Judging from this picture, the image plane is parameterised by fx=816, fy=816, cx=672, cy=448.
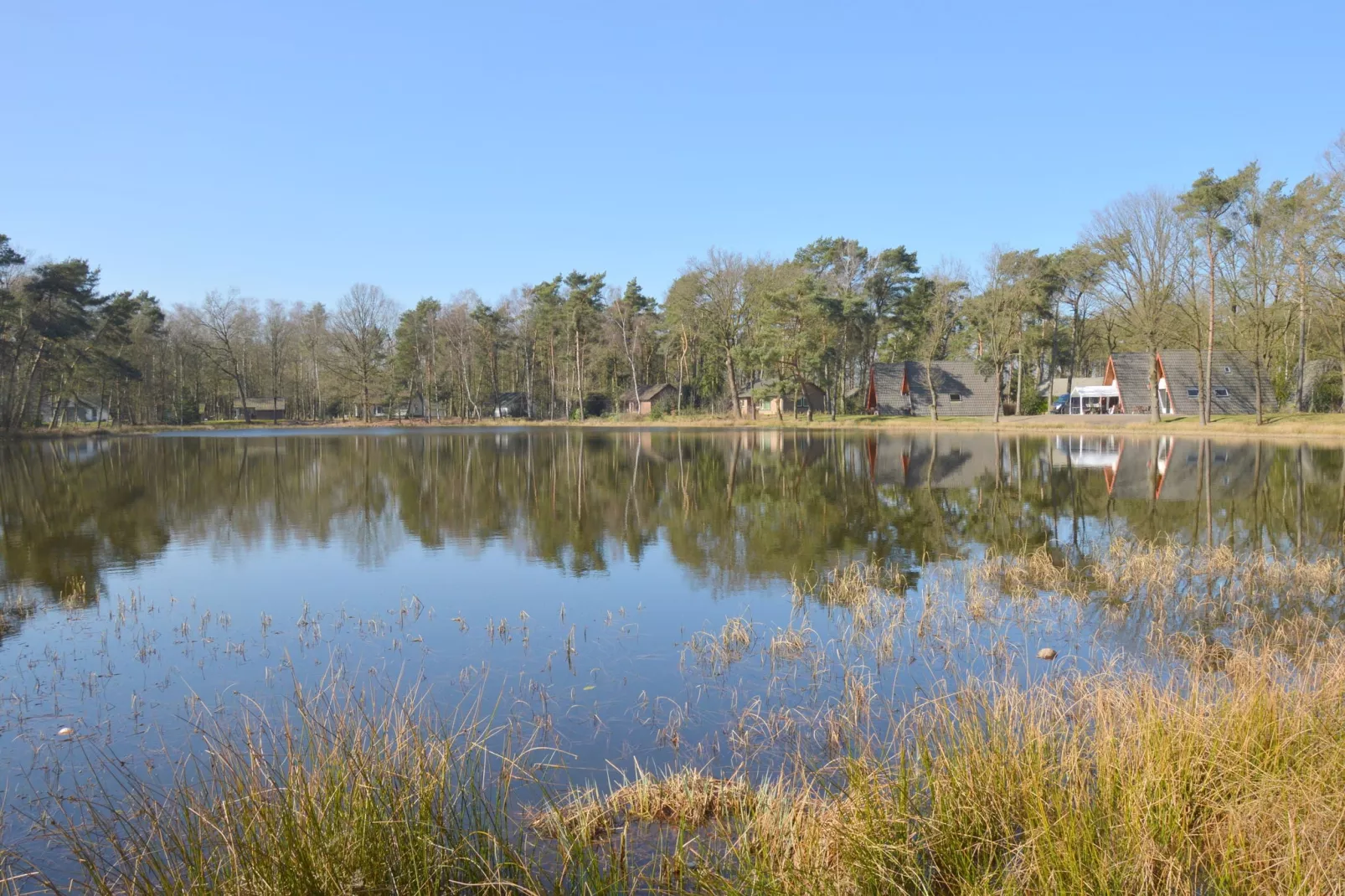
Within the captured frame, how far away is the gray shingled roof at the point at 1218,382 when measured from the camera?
61.5 m

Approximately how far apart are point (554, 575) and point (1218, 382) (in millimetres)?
65624

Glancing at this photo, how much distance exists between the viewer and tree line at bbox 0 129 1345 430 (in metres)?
47.4

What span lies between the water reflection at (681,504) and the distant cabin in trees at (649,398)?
44.3m

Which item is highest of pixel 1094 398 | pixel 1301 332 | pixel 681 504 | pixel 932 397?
pixel 1301 332

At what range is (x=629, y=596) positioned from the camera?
41.2ft

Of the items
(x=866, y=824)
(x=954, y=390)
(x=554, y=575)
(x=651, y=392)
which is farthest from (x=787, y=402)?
(x=866, y=824)

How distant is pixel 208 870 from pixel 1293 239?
158ft

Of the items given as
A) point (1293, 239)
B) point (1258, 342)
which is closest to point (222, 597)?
point (1293, 239)

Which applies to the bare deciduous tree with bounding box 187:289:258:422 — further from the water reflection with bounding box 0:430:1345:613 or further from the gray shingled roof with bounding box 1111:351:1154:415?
the gray shingled roof with bounding box 1111:351:1154:415

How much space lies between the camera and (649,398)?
8656 centimetres

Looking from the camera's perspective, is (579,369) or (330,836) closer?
(330,836)

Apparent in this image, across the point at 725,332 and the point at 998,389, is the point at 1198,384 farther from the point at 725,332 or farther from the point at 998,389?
the point at 725,332

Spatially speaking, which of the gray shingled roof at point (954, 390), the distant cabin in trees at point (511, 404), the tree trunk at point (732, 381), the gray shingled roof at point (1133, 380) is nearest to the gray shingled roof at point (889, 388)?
the gray shingled roof at point (954, 390)

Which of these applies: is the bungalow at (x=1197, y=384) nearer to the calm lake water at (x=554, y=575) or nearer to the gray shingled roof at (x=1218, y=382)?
the gray shingled roof at (x=1218, y=382)
